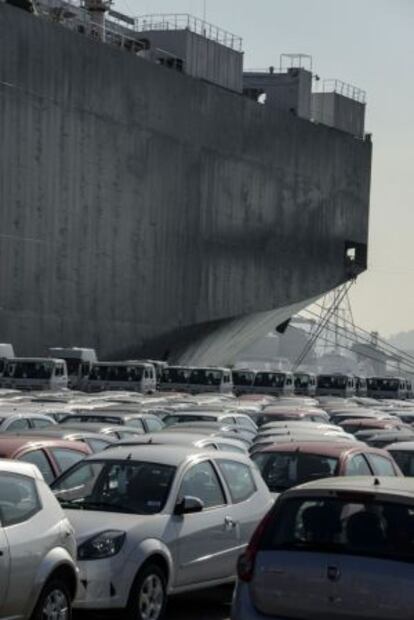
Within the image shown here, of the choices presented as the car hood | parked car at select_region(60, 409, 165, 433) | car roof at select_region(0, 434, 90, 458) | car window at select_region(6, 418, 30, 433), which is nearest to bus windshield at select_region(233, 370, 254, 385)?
parked car at select_region(60, 409, 165, 433)

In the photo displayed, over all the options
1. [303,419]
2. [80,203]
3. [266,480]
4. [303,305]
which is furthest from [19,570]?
[303,305]

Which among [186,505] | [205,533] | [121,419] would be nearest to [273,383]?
[121,419]

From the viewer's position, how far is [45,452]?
14.1m

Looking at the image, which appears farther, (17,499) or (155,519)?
(155,519)

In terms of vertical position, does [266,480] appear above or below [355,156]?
below

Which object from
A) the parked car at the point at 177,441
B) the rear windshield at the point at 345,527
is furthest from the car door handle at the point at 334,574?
the parked car at the point at 177,441

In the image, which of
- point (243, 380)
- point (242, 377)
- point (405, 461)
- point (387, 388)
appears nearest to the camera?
point (405, 461)

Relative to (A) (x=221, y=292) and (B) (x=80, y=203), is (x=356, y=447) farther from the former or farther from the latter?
(A) (x=221, y=292)

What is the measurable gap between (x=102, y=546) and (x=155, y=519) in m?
0.65

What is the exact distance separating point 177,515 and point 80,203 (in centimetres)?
4868

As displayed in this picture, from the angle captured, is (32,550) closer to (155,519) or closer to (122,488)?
(155,519)

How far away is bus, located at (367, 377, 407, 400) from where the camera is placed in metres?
65.6

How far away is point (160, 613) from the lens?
38.4 feet

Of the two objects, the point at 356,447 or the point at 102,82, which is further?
the point at 102,82
